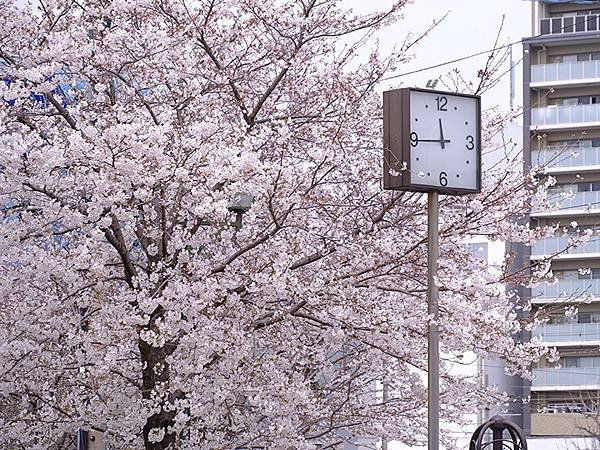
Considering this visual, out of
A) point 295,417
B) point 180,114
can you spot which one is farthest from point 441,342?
point 180,114

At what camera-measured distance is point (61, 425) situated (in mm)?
8352

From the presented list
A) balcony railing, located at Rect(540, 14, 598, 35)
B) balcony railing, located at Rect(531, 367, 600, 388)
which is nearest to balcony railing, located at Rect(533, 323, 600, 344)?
balcony railing, located at Rect(531, 367, 600, 388)

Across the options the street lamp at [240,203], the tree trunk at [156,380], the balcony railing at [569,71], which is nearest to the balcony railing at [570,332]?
the balcony railing at [569,71]

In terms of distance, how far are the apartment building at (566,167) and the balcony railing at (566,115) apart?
0.10 ft

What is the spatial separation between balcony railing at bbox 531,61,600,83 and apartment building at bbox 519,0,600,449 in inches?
1.3

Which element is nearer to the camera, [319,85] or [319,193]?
[319,193]

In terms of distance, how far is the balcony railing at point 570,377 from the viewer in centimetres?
3562

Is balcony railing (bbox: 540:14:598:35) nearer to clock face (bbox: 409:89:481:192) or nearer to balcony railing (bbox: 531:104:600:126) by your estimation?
balcony railing (bbox: 531:104:600:126)

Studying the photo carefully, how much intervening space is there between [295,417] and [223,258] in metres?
1.19

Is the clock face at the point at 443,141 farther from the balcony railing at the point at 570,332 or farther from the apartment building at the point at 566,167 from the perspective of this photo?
the balcony railing at the point at 570,332

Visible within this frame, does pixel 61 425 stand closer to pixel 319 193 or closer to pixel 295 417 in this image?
pixel 295 417

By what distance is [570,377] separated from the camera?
118ft

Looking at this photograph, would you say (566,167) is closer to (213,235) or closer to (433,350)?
(213,235)

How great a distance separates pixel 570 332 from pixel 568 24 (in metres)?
10.3
